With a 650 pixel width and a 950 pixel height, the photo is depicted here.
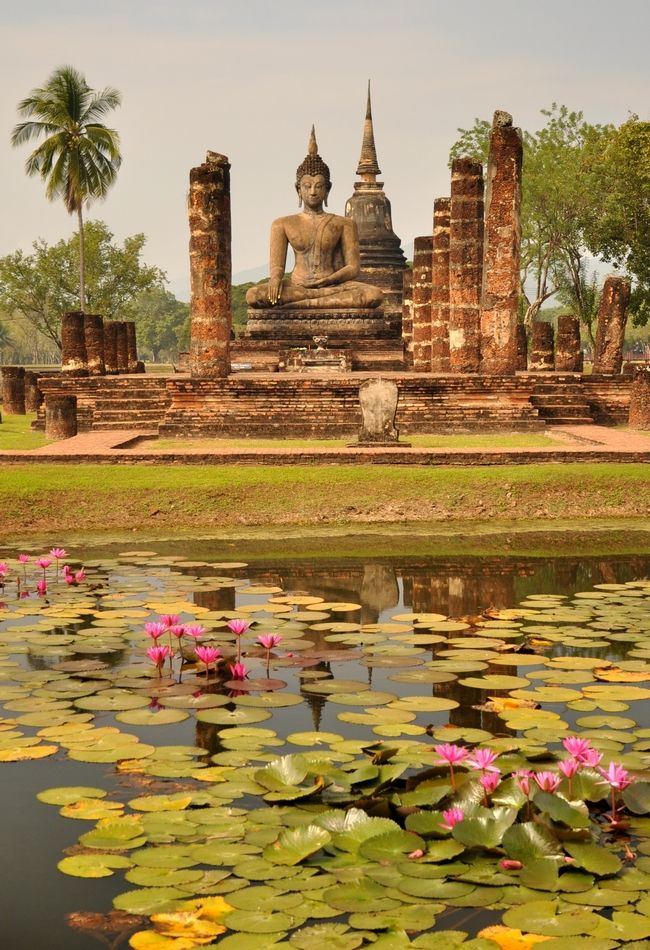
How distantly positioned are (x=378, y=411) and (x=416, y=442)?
54.5 inches

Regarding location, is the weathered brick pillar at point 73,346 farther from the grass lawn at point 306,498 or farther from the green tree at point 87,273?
the green tree at point 87,273

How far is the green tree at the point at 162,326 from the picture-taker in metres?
96.6

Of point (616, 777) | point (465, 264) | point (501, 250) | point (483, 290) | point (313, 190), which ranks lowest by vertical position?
point (616, 777)

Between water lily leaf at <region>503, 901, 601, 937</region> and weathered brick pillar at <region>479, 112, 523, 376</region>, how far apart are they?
15926mm

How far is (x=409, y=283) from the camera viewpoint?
30859mm

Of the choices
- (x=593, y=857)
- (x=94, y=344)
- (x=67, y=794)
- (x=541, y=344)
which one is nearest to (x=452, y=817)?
(x=593, y=857)

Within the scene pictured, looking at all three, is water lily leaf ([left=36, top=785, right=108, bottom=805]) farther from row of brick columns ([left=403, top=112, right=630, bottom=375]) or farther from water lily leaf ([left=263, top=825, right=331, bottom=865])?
row of brick columns ([left=403, top=112, right=630, bottom=375])

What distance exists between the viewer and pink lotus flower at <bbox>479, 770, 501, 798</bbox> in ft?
15.0

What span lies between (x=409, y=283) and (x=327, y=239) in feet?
8.97

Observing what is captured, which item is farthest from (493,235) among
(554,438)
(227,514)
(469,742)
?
(469,742)

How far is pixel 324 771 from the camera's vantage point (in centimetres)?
503

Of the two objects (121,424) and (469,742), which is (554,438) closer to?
(121,424)

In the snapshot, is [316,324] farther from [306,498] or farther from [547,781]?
[547,781]

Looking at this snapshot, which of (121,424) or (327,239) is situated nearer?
(121,424)
